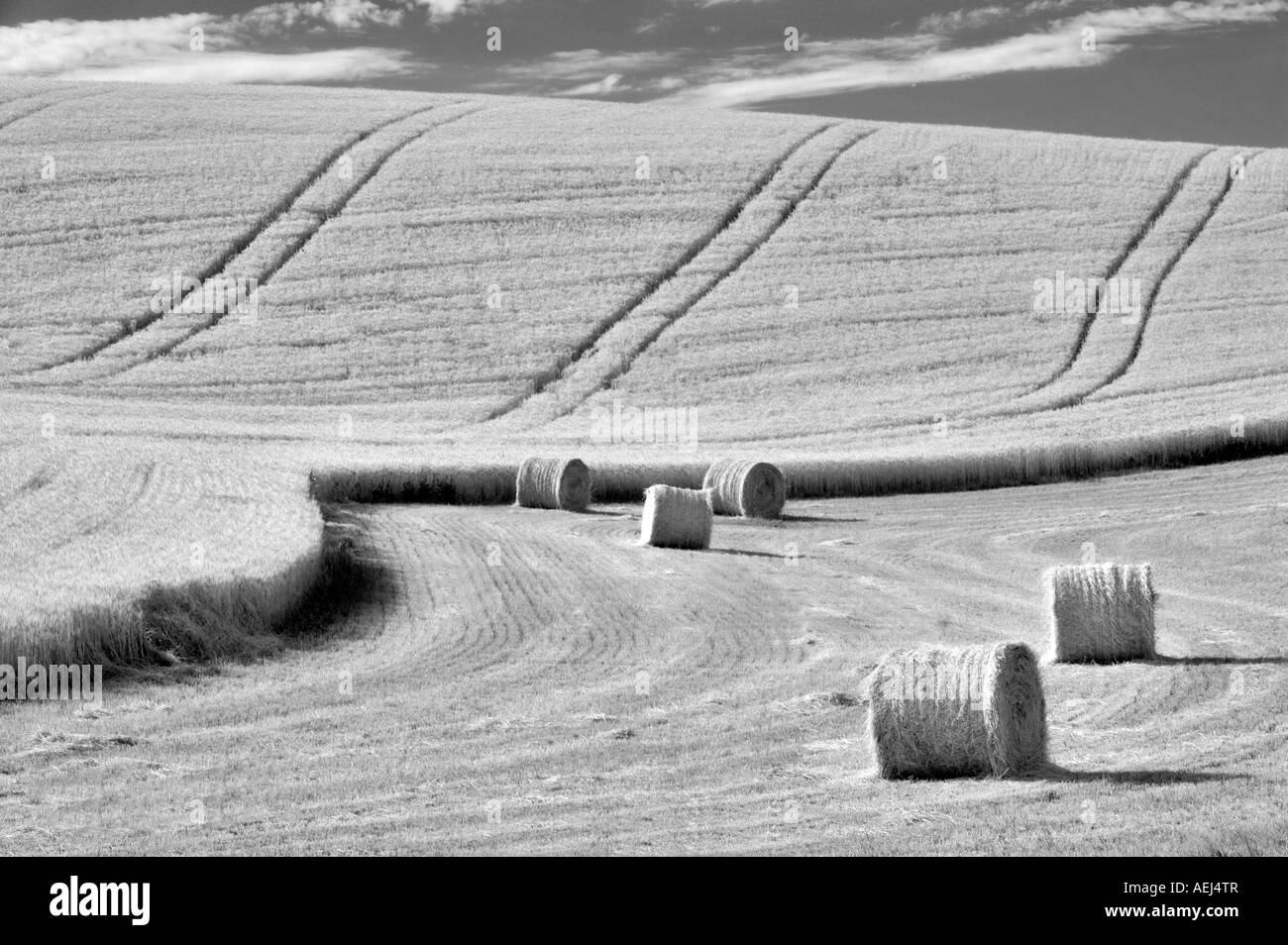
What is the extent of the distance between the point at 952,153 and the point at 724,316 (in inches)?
630

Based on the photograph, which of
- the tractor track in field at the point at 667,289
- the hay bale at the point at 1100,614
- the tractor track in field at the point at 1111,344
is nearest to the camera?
the hay bale at the point at 1100,614

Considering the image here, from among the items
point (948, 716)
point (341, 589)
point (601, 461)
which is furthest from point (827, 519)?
point (948, 716)

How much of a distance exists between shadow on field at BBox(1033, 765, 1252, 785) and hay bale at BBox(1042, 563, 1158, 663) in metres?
4.37

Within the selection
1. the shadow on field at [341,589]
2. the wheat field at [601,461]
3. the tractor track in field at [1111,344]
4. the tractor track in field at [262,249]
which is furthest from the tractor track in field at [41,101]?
the shadow on field at [341,589]

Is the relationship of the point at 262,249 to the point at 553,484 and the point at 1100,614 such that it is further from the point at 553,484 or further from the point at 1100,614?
the point at 1100,614

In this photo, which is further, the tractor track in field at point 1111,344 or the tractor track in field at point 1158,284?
the tractor track in field at point 1158,284

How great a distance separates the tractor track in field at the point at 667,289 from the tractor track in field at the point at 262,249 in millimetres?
9178

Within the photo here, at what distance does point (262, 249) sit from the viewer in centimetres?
4569

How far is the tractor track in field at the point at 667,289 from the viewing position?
38312 mm

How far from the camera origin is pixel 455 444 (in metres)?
33.6

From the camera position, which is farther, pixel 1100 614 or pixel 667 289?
pixel 667 289

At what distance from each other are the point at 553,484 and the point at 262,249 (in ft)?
67.8

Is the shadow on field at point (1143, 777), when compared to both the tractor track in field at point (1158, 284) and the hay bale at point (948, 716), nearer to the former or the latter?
the hay bale at point (948, 716)
